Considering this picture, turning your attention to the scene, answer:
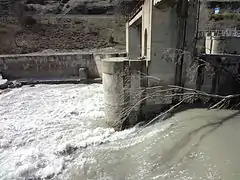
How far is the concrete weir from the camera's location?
746 cm

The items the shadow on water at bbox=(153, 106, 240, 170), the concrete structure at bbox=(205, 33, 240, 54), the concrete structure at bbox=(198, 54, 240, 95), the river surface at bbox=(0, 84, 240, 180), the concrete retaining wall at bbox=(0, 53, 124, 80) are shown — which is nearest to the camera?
the river surface at bbox=(0, 84, 240, 180)

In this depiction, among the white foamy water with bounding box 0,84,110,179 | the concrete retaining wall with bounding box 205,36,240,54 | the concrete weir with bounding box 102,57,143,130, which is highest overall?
the concrete retaining wall with bounding box 205,36,240,54

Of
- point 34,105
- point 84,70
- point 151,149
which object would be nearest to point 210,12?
point 84,70

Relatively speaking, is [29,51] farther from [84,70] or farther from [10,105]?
[10,105]

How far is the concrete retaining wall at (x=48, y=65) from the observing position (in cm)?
1550

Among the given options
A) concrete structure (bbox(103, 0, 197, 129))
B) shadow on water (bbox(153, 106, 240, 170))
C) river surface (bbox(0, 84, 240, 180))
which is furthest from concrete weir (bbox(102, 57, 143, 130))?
shadow on water (bbox(153, 106, 240, 170))

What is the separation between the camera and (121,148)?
6.50 m

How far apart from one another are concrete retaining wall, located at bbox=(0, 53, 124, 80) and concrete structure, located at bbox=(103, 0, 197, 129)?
8.11 meters

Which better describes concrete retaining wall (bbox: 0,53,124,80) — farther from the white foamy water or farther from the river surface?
the river surface

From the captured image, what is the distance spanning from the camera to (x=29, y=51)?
70.0ft

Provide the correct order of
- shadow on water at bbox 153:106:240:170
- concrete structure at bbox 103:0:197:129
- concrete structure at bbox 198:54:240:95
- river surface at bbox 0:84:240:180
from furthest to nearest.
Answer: concrete structure at bbox 198:54:240:95 → concrete structure at bbox 103:0:197:129 → shadow on water at bbox 153:106:240:170 → river surface at bbox 0:84:240:180

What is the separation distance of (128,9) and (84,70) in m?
17.8

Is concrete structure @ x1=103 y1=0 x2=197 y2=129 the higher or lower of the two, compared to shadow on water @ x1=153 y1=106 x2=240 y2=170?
higher

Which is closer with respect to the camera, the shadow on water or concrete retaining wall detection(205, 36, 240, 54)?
the shadow on water
